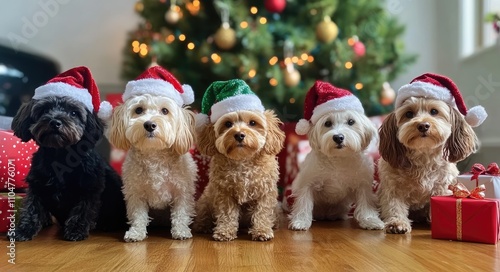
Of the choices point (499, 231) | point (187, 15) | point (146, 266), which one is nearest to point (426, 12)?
point (187, 15)

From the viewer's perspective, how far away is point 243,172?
214 cm

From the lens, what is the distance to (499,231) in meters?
2.00

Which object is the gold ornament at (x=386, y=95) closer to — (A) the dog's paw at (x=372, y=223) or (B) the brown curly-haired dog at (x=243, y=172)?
(A) the dog's paw at (x=372, y=223)

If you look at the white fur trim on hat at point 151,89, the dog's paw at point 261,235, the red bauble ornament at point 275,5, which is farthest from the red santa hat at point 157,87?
the red bauble ornament at point 275,5

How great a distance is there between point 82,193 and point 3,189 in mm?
627

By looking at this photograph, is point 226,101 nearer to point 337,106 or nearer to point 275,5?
point 337,106

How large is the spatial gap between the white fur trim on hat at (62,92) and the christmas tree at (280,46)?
1605mm

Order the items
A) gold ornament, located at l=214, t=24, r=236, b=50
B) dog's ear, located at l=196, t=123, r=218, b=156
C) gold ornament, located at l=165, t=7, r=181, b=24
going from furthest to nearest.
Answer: gold ornament, located at l=165, t=7, r=181, b=24
gold ornament, located at l=214, t=24, r=236, b=50
dog's ear, located at l=196, t=123, r=218, b=156

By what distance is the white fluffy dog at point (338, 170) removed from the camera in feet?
7.61

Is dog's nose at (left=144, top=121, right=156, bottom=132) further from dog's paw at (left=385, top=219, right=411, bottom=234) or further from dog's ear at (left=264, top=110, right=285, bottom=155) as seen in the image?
dog's paw at (left=385, top=219, right=411, bottom=234)

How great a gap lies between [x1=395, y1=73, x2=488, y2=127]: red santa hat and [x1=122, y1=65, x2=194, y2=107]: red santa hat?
1127mm

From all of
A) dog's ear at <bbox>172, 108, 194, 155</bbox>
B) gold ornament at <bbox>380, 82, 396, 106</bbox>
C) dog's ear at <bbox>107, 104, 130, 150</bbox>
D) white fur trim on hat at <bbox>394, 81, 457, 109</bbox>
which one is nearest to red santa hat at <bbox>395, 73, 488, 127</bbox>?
white fur trim on hat at <bbox>394, 81, 457, 109</bbox>

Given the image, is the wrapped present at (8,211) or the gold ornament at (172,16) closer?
the wrapped present at (8,211)

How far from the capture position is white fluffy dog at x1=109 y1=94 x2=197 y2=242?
2.11m
